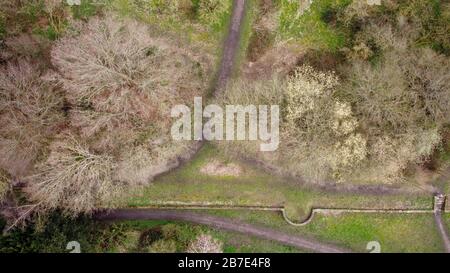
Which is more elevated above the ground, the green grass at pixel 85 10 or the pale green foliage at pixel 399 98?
the green grass at pixel 85 10

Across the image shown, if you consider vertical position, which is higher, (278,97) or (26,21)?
(26,21)

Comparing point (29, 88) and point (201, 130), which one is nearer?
point (29, 88)

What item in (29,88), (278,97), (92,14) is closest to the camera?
(29,88)

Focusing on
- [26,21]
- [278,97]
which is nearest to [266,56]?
[278,97]

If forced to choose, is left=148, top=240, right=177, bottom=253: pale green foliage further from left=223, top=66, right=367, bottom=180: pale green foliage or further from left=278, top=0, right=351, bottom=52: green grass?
left=278, top=0, right=351, bottom=52: green grass

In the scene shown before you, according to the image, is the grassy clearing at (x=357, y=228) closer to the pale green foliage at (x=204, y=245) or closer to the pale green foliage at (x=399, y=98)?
the pale green foliage at (x=204, y=245)

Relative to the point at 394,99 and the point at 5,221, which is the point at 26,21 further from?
the point at 394,99

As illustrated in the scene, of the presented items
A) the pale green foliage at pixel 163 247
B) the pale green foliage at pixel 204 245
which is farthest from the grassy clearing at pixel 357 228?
the pale green foliage at pixel 163 247

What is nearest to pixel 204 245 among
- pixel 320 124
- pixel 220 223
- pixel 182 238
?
pixel 182 238
